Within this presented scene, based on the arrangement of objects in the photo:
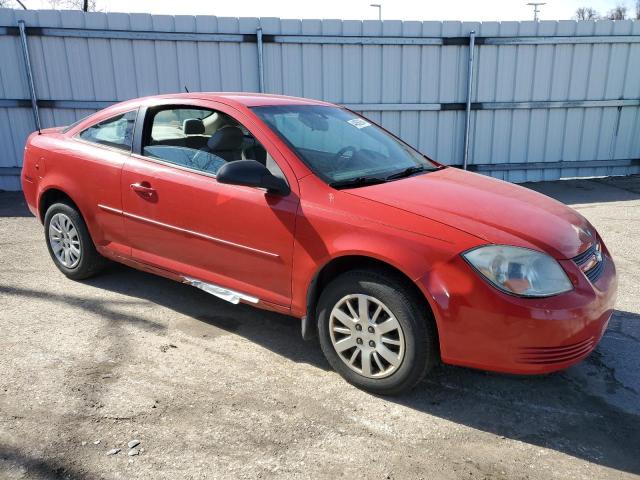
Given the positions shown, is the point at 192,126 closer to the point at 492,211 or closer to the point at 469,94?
the point at 492,211

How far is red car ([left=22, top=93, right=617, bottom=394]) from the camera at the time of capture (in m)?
2.60

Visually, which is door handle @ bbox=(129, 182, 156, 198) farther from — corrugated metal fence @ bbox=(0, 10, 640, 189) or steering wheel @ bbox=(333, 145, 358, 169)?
corrugated metal fence @ bbox=(0, 10, 640, 189)

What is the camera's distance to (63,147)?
14.2ft

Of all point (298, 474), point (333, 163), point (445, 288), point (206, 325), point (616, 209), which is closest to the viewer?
point (298, 474)

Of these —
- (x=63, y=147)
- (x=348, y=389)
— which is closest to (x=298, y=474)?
(x=348, y=389)

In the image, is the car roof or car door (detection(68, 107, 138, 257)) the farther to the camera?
car door (detection(68, 107, 138, 257))

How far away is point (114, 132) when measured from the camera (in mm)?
4113

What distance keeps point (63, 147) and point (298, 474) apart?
10.9 ft

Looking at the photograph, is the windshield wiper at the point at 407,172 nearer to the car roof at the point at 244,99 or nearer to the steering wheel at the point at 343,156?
the steering wheel at the point at 343,156

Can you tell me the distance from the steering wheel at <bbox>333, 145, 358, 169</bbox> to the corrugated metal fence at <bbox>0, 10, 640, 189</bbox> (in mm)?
5351

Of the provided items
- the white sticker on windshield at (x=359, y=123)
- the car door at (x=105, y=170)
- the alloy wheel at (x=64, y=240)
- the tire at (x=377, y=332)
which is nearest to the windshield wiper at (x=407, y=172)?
the white sticker on windshield at (x=359, y=123)

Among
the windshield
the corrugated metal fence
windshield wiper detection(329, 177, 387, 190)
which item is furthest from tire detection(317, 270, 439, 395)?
the corrugated metal fence

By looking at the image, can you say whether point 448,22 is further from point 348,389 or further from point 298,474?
point 298,474

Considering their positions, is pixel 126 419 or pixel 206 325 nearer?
pixel 126 419
